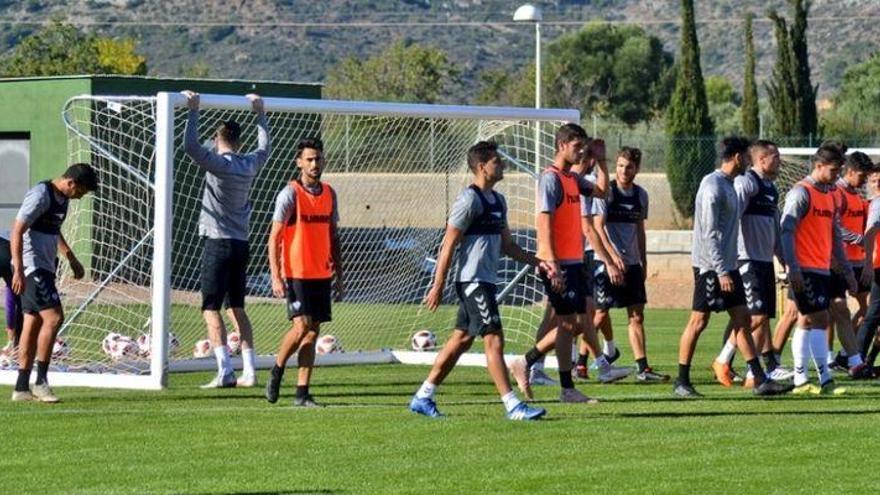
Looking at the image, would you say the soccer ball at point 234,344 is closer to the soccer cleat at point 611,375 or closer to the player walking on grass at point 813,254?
the soccer cleat at point 611,375

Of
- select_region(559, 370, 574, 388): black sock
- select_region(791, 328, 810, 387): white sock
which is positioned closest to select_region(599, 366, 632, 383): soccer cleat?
select_region(791, 328, 810, 387): white sock

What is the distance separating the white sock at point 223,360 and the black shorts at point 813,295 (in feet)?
15.9

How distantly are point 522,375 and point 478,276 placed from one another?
1.57 meters

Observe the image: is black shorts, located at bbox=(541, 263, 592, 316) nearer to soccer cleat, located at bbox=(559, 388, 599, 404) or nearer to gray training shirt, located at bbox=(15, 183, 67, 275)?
soccer cleat, located at bbox=(559, 388, 599, 404)

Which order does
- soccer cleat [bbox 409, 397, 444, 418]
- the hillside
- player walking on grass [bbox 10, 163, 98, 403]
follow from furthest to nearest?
the hillside → player walking on grass [bbox 10, 163, 98, 403] → soccer cleat [bbox 409, 397, 444, 418]

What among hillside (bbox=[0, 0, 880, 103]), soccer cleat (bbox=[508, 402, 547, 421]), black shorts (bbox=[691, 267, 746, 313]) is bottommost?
soccer cleat (bbox=[508, 402, 547, 421])

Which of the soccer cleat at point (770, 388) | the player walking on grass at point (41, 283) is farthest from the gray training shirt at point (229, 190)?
the soccer cleat at point (770, 388)

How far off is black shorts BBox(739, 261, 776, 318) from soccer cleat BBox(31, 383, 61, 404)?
227 inches

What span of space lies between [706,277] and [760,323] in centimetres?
128

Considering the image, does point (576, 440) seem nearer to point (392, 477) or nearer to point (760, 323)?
point (392, 477)

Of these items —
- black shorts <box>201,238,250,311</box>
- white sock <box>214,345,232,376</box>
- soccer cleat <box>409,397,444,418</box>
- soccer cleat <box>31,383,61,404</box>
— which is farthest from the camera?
black shorts <box>201,238,250,311</box>

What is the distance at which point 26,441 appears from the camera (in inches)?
491

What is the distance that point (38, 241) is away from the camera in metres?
15.0

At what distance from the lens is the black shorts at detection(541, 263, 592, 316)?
581 inches
